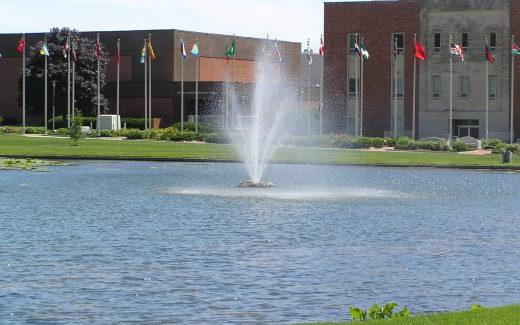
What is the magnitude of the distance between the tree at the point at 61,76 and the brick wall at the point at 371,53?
28640mm

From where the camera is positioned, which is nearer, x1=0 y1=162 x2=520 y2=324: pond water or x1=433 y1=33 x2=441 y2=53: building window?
x1=0 y1=162 x2=520 y2=324: pond water

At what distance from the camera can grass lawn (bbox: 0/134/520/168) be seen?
6391 centimetres

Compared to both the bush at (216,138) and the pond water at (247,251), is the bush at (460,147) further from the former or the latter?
the pond water at (247,251)

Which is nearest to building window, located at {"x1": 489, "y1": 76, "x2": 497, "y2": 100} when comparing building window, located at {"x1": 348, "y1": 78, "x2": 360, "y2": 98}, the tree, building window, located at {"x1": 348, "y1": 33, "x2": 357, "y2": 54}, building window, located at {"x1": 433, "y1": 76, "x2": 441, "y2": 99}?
building window, located at {"x1": 433, "y1": 76, "x2": 441, "y2": 99}

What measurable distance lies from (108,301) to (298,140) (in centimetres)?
6538

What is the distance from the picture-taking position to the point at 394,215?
34.0 meters

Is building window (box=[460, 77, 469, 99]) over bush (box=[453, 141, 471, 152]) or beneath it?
over

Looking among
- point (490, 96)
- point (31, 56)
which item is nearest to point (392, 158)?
point (490, 96)

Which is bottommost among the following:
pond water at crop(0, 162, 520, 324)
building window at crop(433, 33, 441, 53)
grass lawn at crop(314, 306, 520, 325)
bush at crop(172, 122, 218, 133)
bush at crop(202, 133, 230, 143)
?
pond water at crop(0, 162, 520, 324)

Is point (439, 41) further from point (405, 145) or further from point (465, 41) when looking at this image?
point (405, 145)

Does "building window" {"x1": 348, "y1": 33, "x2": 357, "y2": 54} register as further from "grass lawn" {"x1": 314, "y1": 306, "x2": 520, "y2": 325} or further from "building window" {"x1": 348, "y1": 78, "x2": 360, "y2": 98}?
"grass lawn" {"x1": 314, "y1": 306, "x2": 520, "y2": 325}

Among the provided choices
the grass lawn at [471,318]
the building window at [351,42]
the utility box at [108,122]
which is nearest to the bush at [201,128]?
the utility box at [108,122]

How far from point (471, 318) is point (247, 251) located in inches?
417

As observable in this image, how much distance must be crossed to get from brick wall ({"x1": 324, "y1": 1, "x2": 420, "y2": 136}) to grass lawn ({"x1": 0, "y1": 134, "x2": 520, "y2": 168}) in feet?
65.2
